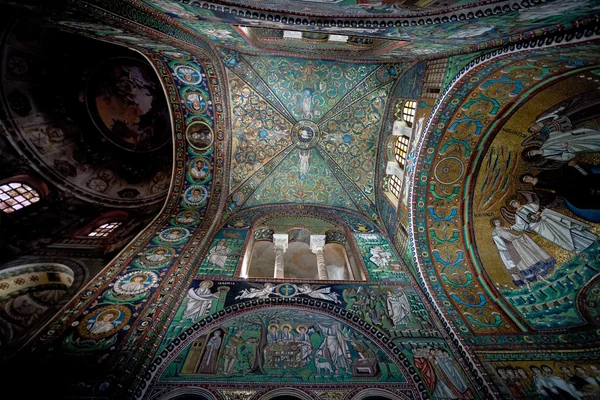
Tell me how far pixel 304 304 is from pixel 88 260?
7241 mm

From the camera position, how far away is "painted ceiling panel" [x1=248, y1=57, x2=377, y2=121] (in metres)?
8.54

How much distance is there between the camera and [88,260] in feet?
26.1

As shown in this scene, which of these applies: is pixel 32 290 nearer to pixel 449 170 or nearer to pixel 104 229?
pixel 104 229

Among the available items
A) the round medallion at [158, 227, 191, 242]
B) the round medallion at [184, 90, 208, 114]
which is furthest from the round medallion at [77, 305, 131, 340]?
the round medallion at [184, 90, 208, 114]

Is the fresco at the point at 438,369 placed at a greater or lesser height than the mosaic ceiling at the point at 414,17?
lesser

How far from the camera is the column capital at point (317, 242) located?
29.5ft

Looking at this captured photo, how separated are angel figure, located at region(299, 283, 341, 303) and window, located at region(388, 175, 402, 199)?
405 centimetres

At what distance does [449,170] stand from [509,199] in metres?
1.50

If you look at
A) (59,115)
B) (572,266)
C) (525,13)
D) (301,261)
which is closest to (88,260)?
(59,115)

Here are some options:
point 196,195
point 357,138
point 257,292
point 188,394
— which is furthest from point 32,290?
point 357,138

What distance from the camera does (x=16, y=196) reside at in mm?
8797

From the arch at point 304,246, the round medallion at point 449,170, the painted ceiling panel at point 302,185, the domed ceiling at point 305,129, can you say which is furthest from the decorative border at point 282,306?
the painted ceiling panel at point 302,185

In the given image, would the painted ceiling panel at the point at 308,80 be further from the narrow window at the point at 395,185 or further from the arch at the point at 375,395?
the arch at the point at 375,395

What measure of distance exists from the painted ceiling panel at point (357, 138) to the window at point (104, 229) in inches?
351
